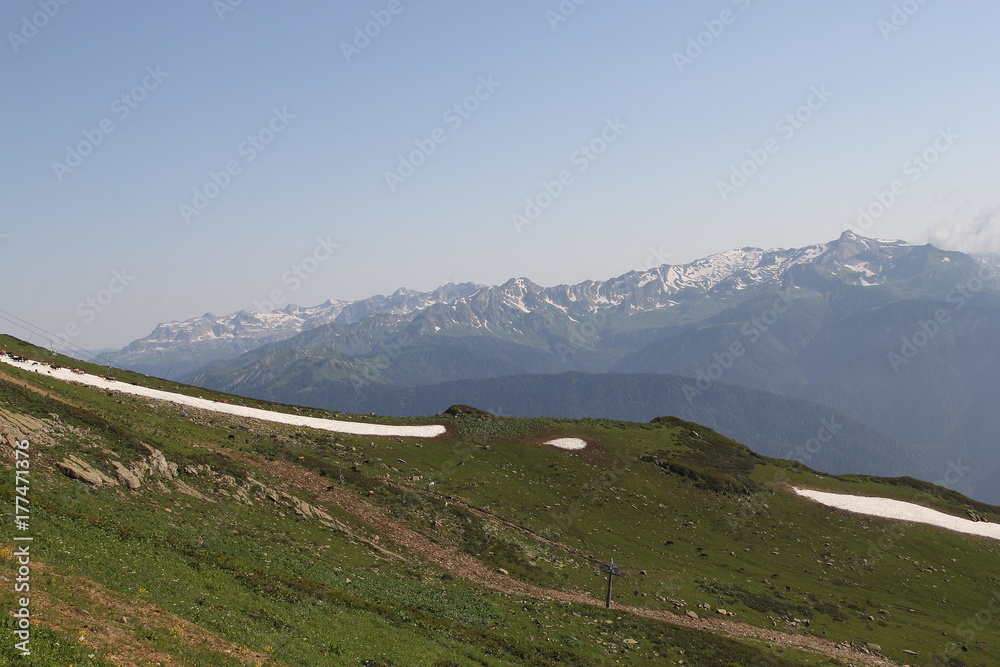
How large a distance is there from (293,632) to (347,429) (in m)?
53.4

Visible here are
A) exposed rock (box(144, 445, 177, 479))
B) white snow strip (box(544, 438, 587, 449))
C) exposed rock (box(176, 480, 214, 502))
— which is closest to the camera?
exposed rock (box(176, 480, 214, 502))

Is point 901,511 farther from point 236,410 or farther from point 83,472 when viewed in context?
point 83,472

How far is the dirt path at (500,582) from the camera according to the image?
47625 millimetres

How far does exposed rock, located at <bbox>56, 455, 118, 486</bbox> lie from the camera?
3644 centimetres

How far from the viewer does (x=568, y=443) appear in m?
87.2

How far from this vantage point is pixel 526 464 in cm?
7788

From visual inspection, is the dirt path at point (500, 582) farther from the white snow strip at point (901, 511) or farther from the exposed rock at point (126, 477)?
the white snow strip at point (901, 511)

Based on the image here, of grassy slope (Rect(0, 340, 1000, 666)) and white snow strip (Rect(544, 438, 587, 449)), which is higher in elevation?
white snow strip (Rect(544, 438, 587, 449))

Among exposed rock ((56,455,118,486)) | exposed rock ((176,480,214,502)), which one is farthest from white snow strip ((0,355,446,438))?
exposed rock ((56,455,118,486))

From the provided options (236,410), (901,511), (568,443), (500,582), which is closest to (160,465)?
(500,582)

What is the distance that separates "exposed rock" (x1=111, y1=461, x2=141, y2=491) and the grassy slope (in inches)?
29.8

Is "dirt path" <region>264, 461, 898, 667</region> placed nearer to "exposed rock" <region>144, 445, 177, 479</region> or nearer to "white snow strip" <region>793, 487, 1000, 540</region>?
"exposed rock" <region>144, 445, 177, 479</region>

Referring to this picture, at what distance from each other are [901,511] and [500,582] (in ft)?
247

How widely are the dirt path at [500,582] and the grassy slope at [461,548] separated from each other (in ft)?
3.90
